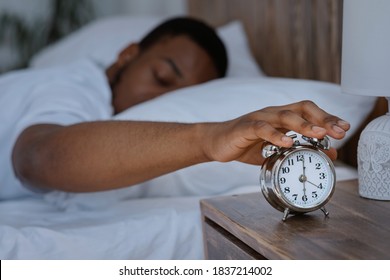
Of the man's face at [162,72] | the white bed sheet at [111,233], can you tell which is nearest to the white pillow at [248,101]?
the white bed sheet at [111,233]

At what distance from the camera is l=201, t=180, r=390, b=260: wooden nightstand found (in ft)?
2.49

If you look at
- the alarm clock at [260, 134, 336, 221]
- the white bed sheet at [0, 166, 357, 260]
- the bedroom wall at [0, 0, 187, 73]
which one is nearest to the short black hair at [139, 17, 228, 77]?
the white bed sheet at [0, 166, 357, 260]

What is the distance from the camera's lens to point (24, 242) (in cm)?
110

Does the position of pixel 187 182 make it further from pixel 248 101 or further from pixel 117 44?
pixel 117 44

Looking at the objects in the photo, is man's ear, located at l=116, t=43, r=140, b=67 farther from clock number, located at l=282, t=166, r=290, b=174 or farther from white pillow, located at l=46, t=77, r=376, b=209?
clock number, located at l=282, t=166, r=290, b=174

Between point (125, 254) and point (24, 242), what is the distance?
18 cm

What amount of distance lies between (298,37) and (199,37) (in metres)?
0.30

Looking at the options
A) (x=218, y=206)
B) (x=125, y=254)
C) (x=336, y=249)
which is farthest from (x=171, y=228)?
(x=336, y=249)

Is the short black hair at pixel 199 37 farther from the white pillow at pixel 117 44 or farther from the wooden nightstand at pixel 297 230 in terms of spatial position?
the wooden nightstand at pixel 297 230

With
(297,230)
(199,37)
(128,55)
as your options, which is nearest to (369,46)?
(297,230)

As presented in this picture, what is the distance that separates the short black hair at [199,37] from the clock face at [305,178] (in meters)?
0.95

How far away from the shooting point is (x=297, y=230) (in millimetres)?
832

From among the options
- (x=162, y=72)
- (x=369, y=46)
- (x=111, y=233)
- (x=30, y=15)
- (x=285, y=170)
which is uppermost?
(x=369, y=46)

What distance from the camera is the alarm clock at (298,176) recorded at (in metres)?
0.87
